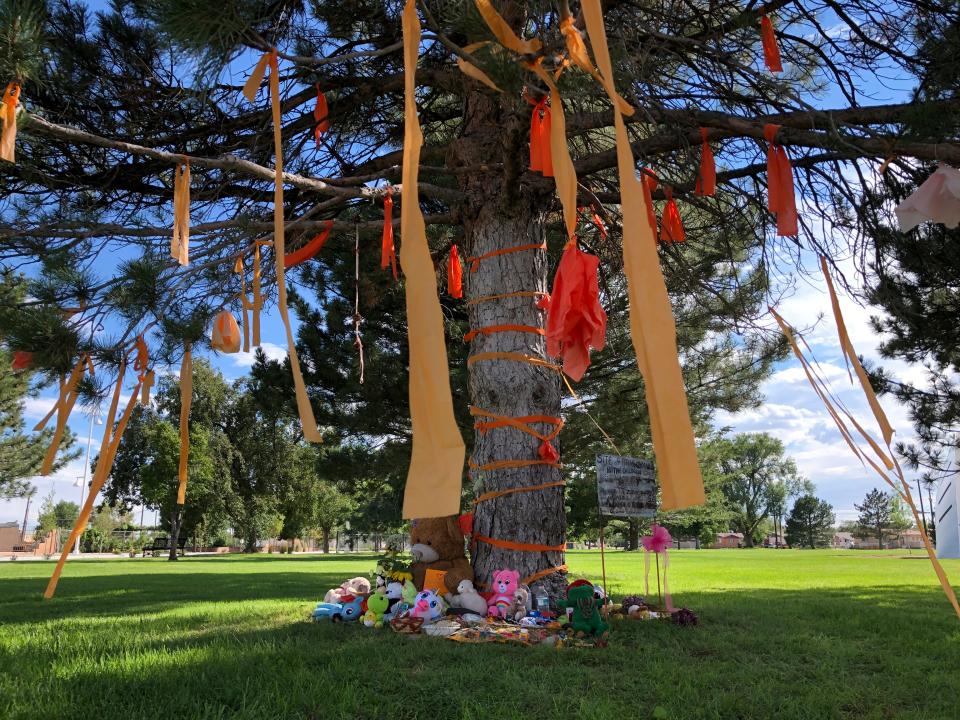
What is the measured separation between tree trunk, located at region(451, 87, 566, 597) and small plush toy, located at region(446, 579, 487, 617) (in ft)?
0.74

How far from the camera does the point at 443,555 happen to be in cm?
508

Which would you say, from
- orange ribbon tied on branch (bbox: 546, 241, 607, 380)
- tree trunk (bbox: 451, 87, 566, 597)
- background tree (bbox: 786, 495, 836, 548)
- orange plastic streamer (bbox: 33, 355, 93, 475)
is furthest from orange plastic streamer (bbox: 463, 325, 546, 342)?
background tree (bbox: 786, 495, 836, 548)

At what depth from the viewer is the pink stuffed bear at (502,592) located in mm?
4422

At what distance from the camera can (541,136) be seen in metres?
3.96

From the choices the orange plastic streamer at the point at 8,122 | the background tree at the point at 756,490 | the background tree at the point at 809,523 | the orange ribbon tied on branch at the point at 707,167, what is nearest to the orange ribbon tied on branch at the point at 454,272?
the orange ribbon tied on branch at the point at 707,167

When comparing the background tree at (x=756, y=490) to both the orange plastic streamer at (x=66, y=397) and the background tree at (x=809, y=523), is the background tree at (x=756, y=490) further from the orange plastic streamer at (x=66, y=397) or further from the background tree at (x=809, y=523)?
the orange plastic streamer at (x=66, y=397)

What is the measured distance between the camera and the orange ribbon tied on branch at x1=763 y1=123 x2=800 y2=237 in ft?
12.5

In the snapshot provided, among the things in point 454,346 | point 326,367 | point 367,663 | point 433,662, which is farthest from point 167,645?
point 326,367

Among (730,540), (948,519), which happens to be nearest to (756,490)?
(730,540)

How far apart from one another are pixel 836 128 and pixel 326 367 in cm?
937

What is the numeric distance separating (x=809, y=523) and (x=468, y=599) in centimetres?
6580

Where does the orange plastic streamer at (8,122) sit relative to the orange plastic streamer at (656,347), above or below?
above

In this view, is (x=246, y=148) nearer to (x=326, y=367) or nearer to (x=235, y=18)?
(x=235, y=18)

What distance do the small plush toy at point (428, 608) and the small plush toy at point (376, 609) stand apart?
229 millimetres
